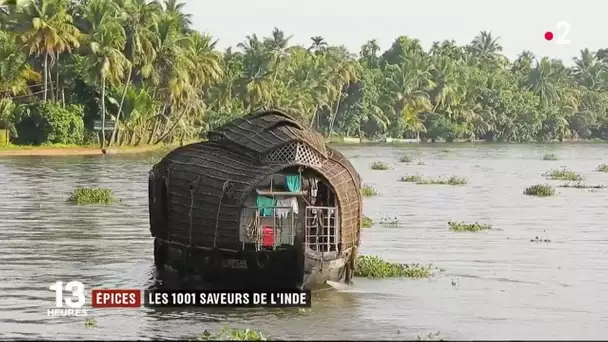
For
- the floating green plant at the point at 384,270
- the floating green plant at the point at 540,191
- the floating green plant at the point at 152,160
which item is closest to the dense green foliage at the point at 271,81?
the floating green plant at the point at 152,160

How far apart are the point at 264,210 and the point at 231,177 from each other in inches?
30.7

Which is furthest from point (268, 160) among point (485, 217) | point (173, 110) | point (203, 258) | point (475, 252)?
point (173, 110)

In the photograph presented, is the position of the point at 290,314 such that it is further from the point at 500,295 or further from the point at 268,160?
the point at 500,295

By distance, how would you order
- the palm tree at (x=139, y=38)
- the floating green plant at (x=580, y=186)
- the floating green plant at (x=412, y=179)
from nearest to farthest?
the floating green plant at (x=580, y=186) → the floating green plant at (x=412, y=179) → the palm tree at (x=139, y=38)

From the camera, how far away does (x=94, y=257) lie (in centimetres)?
2355

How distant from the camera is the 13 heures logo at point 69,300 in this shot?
57.3 ft

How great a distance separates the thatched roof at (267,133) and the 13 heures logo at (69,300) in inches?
146

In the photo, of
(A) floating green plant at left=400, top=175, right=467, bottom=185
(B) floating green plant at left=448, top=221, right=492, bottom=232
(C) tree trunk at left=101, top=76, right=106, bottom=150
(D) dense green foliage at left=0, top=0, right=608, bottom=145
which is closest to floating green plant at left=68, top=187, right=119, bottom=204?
(D) dense green foliage at left=0, top=0, right=608, bottom=145

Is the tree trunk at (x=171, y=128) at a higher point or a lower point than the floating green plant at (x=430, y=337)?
higher

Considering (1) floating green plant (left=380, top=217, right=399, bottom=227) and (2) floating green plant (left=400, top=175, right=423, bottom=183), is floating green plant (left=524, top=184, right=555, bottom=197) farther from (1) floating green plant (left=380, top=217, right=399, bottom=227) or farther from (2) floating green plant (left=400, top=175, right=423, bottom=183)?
(1) floating green plant (left=380, top=217, right=399, bottom=227)

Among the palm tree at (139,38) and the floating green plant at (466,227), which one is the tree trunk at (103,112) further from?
the floating green plant at (466,227)

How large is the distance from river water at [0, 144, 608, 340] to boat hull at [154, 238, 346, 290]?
0.46 meters

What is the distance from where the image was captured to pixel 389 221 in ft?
106

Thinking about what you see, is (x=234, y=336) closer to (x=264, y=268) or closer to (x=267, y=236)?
(x=264, y=268)
